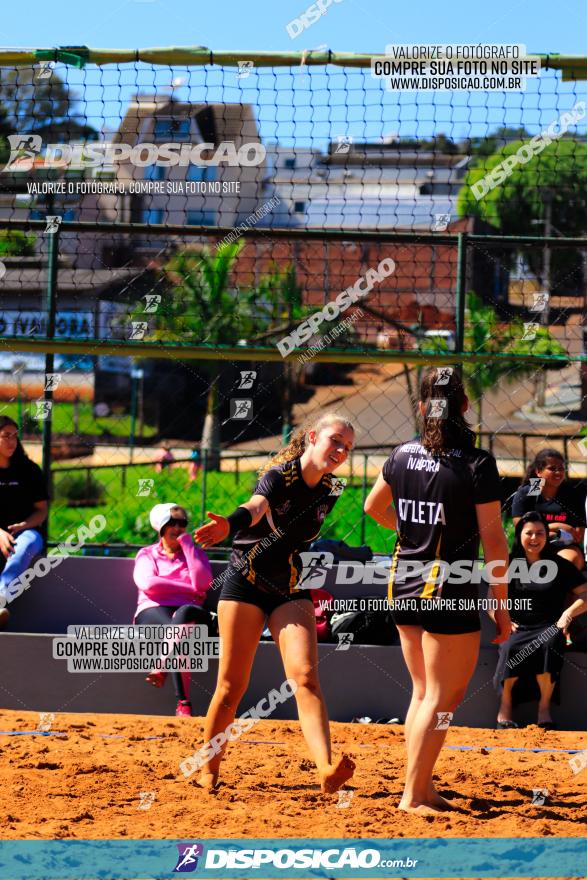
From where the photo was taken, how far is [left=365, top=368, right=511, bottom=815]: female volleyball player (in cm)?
443

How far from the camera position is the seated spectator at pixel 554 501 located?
7348 mm

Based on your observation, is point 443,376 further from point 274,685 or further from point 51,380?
point 51,380

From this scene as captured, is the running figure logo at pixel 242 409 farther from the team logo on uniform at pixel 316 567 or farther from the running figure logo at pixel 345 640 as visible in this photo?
the running figure logo at pixel 345 640

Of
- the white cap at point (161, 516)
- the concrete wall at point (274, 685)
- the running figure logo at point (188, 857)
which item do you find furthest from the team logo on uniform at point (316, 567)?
the running figure logo at point (188, 857)

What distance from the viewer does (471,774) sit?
5352 millimetres

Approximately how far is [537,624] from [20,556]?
362 cm

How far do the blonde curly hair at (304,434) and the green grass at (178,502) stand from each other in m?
4.13

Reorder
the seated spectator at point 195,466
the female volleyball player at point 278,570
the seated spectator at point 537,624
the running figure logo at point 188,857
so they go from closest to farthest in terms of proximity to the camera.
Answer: the running figure logo at point 188,857 < the female volleyball player at point 278,570 < the seated spectator at point 537,624 < the seated spectator at point 195,466

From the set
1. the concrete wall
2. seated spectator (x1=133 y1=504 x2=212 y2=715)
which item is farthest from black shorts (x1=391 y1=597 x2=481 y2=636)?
seated spectator (x1=133 y1=504 x2=212 y2=715)

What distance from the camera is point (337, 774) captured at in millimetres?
4305

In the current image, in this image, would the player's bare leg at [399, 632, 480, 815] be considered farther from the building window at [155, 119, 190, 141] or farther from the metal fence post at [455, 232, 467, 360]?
the building window at [155, 119, 190, 141]

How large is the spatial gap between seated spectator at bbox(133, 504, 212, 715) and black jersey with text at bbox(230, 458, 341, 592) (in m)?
2.22

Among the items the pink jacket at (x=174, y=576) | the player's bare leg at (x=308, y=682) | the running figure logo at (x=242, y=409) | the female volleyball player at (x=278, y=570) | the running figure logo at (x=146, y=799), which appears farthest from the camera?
the running figure logo at (x=242, y=409)

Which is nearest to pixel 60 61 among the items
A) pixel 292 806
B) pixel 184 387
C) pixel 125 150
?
pixel 125 150
